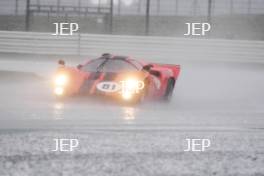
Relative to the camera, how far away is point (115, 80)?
435 inches

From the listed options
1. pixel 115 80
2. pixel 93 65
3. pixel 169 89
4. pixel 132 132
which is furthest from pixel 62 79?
pixel 132 132

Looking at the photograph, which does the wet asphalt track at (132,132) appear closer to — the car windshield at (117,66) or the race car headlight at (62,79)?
the race car headlight at (62,79)

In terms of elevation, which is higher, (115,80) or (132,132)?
(115,80)

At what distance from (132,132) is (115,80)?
2.57 meters

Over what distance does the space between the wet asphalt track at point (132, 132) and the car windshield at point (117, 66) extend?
2.06ft

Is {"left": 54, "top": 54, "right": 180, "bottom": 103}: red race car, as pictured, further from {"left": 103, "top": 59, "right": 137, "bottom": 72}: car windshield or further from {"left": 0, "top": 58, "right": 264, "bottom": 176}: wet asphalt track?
{"left": 0, "top": 58, "right": 264, "bottom": 176}: wet asphalt track

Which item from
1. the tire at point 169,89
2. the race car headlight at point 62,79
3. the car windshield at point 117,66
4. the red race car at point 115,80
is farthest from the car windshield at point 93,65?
the tire at point 169,89

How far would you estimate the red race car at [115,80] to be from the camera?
36.2 ft

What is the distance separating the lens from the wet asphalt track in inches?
258

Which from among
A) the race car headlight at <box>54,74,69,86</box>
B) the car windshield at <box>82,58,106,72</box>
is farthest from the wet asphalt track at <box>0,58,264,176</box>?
the car windshield at <box>82,58,106,72</box>

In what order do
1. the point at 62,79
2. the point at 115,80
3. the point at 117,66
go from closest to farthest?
the point at 115,80 < the point at 62,79 < the point at 117,66

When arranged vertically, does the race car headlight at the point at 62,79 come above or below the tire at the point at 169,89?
above

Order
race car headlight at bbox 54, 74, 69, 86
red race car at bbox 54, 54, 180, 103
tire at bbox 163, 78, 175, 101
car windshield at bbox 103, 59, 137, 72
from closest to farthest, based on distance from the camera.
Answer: red race car at bbox 54, 54, 180, 103 → race car headlight at bbox 54, 74, 69, 86 → car windshield at bbox 103, 59, 137, 72 → tire at bbox 163, 78, 175, 101

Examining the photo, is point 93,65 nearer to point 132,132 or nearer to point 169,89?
point 169,89
